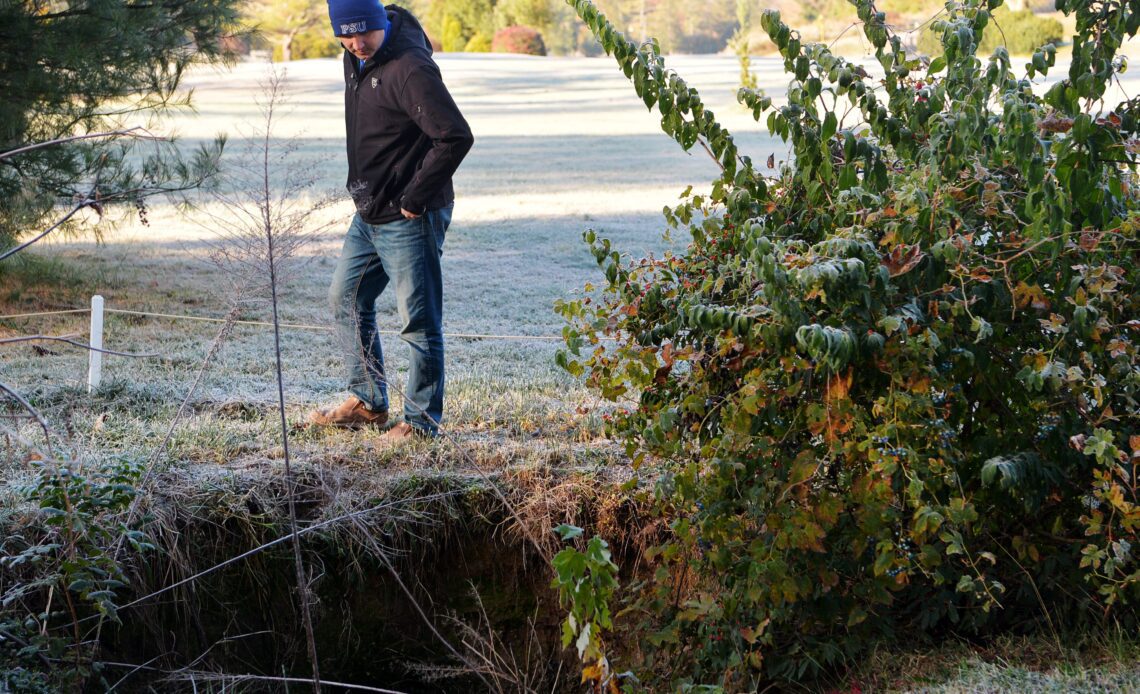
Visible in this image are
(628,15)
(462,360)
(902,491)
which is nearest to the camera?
(902,491)

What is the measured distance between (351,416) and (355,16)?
182 centimetres

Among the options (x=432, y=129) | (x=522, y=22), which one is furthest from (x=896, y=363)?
(x=522, y=22)

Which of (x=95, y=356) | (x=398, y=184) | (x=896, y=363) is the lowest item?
(x=95, y=356)

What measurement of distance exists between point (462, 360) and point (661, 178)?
10.6 m

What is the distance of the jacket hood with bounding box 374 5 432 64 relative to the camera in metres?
4.65

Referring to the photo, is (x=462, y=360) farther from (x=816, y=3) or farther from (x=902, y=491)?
(x=816, y=3)

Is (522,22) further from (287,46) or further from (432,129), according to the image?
(432,129)

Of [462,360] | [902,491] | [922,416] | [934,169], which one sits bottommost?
[462,360]

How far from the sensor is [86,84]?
293 inches

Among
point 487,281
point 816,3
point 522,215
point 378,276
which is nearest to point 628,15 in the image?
point 816,3

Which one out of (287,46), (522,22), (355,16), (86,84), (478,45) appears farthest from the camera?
(522,22)

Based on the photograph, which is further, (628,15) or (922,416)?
(628,15)

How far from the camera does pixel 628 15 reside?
5212 cm

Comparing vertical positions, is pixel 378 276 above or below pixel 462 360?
above
